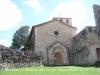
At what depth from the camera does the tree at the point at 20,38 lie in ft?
129

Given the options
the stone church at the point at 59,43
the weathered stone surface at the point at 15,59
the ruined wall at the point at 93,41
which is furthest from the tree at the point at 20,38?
the ruined wall at the point at 93,41

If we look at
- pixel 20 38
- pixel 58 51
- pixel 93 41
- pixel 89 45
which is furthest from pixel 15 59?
pixel 20 38

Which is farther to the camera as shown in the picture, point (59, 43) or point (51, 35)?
point (51, 35)

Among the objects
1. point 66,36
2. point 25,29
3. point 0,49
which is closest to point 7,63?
point 0,49

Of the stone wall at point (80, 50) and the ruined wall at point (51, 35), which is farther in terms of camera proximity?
the ruined wall at point (51, 35)

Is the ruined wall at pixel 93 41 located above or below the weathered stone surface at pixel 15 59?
above

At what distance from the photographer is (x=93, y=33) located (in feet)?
70.3

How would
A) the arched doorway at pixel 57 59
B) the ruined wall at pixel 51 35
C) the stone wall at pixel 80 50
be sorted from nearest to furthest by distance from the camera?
the stone wall at pixel 80 50 < the ruined wall at pixel 51 35 < the arched doorway at pixel 57 59

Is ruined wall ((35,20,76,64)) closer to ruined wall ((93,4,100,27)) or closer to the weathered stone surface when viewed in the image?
ruined wall ((93,4,100,27))

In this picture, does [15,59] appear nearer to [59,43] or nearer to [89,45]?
[89,45]

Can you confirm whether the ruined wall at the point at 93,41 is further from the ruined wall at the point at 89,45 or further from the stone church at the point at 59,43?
the stone church at the point at 59,43

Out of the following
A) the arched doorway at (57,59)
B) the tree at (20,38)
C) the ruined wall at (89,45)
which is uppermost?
the tree at (20,38)

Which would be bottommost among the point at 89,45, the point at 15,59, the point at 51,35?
the point at 15,59

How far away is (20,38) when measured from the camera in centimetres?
3997
